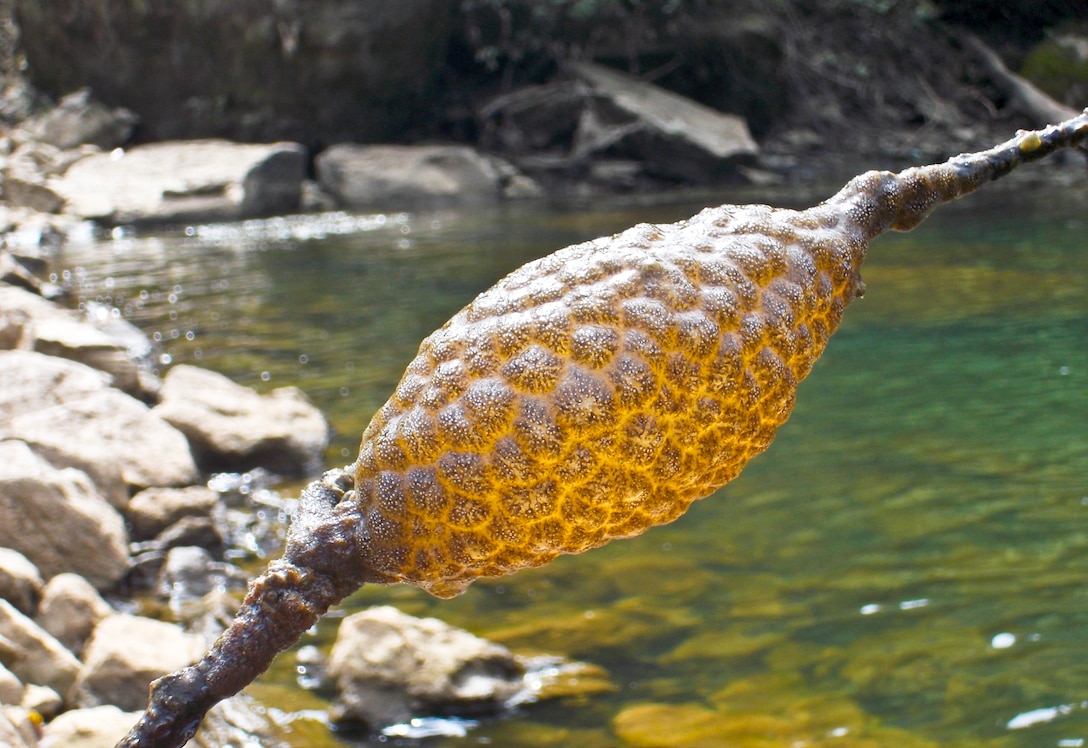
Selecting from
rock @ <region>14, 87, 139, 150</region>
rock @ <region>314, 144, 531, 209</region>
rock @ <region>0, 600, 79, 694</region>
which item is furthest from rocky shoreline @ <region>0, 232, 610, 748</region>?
rock @ <region>14, 87, 139, 150</region>

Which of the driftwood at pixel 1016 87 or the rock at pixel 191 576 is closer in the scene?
the rock at pixel 191 576

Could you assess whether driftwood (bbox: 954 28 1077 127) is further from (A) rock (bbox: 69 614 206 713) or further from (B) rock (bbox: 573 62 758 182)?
(A) rock (bbox: 69 614 206 713)

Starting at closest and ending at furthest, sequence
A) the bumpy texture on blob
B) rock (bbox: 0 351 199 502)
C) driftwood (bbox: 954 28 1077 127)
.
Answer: the bumpy texture on blob, rock (bbox: 0 351 199 502), driftwood (bbox: 954 28 1077 127)

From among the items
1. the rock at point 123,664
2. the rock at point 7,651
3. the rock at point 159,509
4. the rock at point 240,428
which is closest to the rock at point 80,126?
the rock at point 240,428

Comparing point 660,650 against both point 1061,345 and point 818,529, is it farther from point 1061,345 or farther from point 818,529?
point 1061,345

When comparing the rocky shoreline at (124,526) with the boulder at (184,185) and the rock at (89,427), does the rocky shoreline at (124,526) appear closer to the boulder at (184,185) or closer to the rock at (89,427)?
the rock at (89,427)

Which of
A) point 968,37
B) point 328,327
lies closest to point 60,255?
point 328,327
